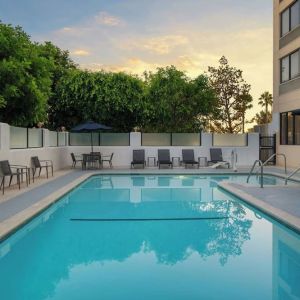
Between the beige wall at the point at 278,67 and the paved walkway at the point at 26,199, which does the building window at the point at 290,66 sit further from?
the paved walkway at the point at 26,199

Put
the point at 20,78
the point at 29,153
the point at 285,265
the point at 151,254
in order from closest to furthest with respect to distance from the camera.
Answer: the point at 285,265 → the point at 151,254 → the point at 29,153 → the point at 20,78

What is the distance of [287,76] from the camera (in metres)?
21.9

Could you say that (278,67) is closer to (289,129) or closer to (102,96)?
(289,129)

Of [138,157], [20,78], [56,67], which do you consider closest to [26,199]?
[20,78]

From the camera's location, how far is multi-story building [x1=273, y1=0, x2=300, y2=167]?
20594mm

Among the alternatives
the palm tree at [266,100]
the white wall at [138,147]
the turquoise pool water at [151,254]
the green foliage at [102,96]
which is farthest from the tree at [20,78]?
the palm tree at [266,100]

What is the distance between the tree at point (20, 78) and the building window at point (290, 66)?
1221 centimetres

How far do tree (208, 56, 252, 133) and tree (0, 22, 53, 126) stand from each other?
69.0ft

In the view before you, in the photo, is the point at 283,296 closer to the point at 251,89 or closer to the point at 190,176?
the point at 190,176

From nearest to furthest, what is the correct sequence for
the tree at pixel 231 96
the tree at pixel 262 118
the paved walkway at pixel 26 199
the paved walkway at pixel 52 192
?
the paved walkway at pixel 26 199 → the paved walkway at pixel 52 192 → the tree at pixel 231 96 → the tree at pixel 262 118

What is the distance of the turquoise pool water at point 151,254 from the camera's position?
16.7ft

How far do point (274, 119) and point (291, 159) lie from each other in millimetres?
3176

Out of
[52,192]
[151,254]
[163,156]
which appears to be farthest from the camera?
[163,156]

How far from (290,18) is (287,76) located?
3012 millimetres
